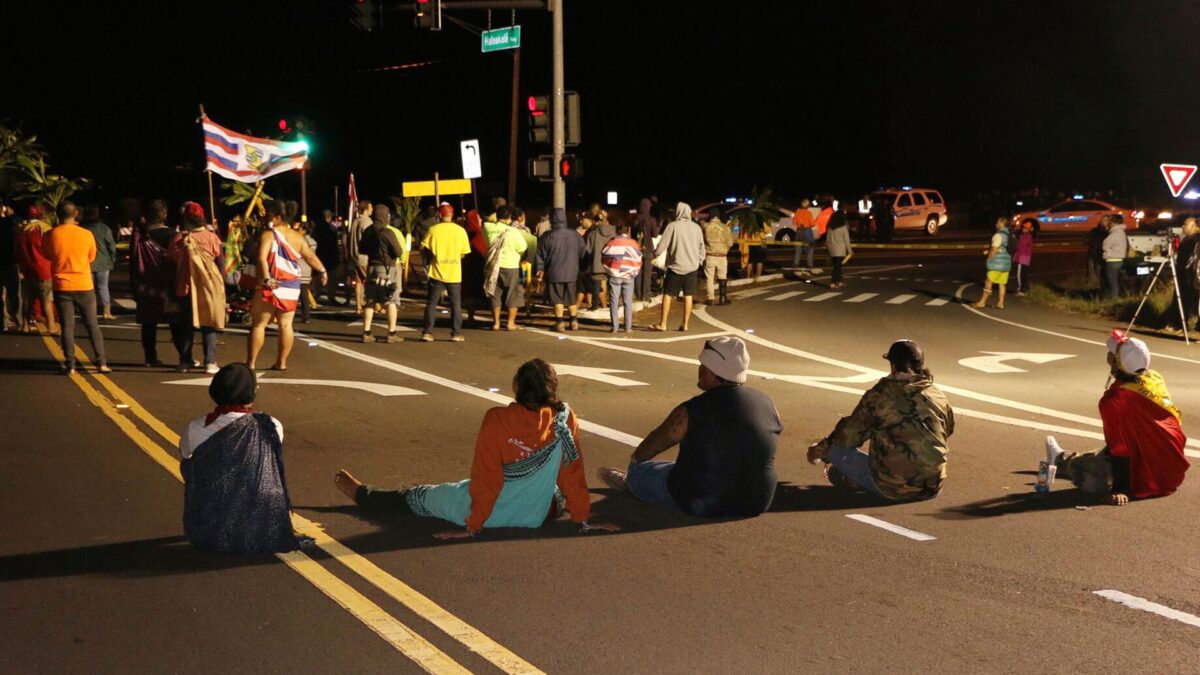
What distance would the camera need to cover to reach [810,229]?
3123 cm

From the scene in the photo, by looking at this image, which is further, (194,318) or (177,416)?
(194,318)

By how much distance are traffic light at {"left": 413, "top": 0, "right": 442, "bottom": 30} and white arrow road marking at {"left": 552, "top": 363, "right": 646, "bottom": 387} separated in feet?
24.9

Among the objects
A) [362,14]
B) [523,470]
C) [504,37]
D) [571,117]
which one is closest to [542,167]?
[571,117]

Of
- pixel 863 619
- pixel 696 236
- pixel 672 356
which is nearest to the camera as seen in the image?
pixel 863 619

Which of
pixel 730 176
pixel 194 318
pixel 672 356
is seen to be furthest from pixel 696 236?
pixel 730 176

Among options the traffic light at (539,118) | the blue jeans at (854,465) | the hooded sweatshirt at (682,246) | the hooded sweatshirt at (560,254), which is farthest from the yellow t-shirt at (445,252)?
the blue jeans at (854,465)

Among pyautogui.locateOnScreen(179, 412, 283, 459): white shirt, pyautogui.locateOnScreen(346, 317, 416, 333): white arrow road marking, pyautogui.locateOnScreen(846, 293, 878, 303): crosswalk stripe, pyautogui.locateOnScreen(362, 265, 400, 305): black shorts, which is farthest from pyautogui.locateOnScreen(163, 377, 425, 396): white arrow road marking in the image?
pyautogui.locateOnScreen(846, 293, 878, 303): crosswalk stripe

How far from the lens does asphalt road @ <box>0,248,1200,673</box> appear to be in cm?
530

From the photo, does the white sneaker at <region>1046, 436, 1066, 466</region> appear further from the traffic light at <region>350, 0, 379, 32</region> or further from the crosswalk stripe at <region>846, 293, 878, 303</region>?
the crosswalk stripe at <region>846, 293, 878, 303</region>

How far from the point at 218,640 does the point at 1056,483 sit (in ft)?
20.2

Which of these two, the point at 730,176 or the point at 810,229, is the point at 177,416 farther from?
the point at 730,176

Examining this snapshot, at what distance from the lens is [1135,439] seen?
830 centimetres

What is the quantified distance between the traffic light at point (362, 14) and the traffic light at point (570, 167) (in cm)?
423

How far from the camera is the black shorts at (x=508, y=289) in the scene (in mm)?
18297
